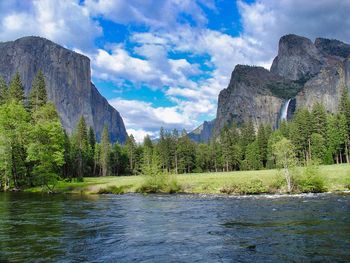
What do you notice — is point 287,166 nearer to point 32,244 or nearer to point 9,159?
point 32,244

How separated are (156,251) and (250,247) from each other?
4459mm

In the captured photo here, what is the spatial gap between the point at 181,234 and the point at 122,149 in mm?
135774

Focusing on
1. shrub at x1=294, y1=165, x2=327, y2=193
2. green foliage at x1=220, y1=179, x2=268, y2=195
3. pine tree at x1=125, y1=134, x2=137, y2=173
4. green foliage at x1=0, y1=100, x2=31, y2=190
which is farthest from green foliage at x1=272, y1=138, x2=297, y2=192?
pine tree at x1=125, y1=134, x2=137, y2=173

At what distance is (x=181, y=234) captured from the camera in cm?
2100

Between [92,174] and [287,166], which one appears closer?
[287,166]

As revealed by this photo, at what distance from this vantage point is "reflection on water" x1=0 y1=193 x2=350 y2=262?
1589 cm

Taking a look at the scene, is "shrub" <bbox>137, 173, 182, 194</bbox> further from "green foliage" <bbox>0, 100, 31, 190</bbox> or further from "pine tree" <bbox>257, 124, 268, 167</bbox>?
"pine tree" <bbox>257, 124, 268, 167</bbox>

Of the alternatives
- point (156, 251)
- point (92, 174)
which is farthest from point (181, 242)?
point (92, 174)

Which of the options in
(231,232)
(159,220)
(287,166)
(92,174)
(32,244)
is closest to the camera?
(32,244)

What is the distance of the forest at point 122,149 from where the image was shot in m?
58.8

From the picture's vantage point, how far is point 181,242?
1880cm

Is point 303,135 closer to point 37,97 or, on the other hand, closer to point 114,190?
point 114,190

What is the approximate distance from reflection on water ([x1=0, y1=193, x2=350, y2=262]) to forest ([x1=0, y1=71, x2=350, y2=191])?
2153 centimetres

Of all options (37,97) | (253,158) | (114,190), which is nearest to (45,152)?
(114,190)
